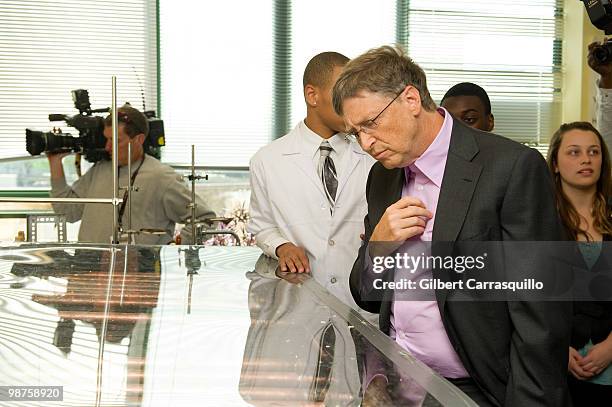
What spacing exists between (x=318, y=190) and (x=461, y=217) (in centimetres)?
97

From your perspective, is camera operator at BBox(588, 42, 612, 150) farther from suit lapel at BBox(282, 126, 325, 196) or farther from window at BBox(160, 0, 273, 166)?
window at BBox(160, 0, 273, 166)

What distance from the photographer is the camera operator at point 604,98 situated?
2789 millimetres

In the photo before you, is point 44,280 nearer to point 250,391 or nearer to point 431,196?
point 431,196

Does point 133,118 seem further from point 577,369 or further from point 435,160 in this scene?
point 435,160

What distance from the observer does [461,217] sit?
1.48 meters

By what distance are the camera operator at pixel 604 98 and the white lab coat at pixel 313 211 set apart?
2.91 ft

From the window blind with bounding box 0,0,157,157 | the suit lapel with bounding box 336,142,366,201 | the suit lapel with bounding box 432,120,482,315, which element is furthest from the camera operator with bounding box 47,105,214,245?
the suit lapel with bounding box 432,120,482,315

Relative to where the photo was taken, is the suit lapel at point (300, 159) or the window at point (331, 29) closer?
the suit lapel at point (300, 159)

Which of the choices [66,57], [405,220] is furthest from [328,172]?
[66,57]

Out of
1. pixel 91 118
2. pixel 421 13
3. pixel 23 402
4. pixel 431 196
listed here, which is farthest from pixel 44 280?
pixel 421 13

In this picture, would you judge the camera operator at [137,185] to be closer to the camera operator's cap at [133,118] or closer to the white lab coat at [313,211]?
the camera operator's cap at [133,118]

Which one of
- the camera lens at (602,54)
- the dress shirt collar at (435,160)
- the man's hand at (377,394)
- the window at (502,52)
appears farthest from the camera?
the window at (502,52)

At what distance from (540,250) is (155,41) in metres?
4.34

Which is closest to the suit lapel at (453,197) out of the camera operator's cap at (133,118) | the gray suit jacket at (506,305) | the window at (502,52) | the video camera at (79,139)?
the gray suit jacket at (506,305)
